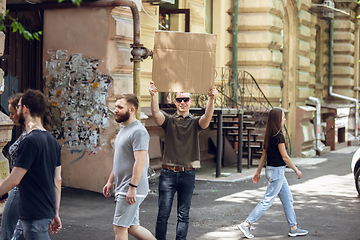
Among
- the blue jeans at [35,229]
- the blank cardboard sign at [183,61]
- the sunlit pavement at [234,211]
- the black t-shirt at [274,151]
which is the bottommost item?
the sunlit pavement at [234,211]

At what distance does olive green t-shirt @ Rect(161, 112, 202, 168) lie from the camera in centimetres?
491

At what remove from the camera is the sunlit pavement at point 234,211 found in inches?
244

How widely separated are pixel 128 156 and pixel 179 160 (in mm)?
757

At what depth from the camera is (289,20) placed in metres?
15.6

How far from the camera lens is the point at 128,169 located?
4.28 metres

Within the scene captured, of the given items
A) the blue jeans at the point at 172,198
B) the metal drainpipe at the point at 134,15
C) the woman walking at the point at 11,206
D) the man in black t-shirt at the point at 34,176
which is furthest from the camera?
the metal drainpipe at the point at 134,15

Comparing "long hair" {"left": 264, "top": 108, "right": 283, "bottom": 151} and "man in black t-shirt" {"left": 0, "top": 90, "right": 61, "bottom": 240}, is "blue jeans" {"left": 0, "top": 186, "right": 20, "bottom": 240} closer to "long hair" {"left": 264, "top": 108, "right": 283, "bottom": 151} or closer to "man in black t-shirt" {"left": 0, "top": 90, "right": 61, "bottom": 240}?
"man in black t-shirt" {"left": 0, "top": 90, "right": 61, "bottom": 240}

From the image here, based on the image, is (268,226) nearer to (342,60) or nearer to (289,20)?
(289,20)

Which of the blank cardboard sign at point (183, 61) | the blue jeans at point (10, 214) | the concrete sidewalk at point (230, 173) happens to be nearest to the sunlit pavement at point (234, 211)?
the concrete sidewalk at point (230, 173)

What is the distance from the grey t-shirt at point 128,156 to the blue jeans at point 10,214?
86 cm

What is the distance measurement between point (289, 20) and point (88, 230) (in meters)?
11.5

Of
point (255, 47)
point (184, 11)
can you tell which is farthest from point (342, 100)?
point (184, 11)

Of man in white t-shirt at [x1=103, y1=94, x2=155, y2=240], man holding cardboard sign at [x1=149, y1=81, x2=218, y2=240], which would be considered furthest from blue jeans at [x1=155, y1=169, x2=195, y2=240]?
man in white t-shirt at [x1=103, y1=94, x2=155, y2=240]

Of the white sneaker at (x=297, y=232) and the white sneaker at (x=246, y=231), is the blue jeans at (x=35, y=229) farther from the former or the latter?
the white sneaker at (x=297, y=232)
